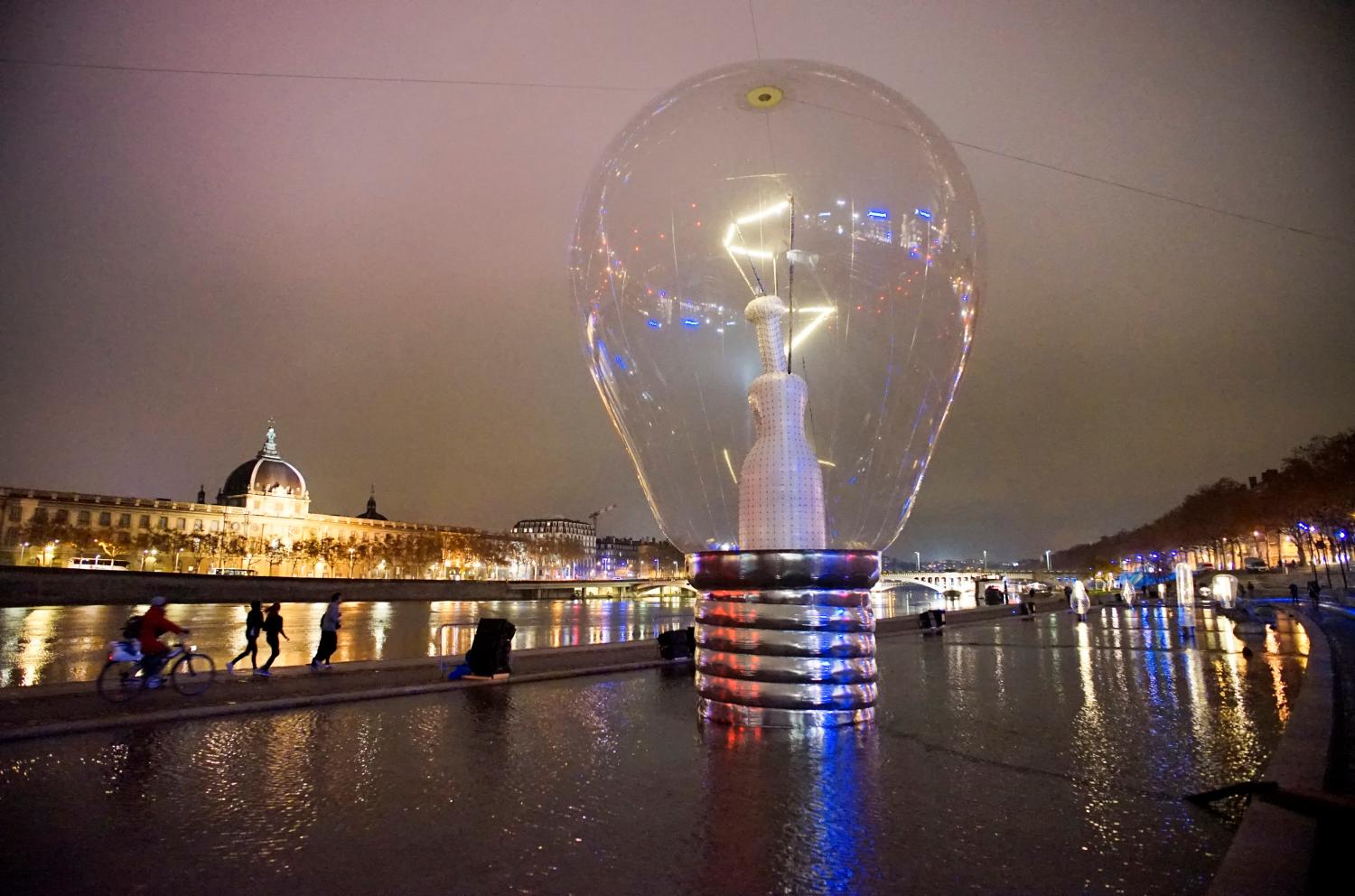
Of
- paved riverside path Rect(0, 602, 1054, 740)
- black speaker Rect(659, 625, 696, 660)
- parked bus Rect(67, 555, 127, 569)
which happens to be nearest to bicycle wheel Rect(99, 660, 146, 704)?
paved riverside path Rect(0, 602, 1054, 740)

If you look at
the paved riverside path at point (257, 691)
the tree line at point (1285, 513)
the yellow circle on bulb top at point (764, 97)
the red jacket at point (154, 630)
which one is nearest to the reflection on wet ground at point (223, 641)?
the paved riverside path at point (257, 691)

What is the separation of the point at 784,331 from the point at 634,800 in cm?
519

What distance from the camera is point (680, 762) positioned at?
6.89 metres

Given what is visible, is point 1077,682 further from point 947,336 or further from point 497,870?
point 497,870

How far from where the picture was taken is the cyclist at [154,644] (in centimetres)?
1183

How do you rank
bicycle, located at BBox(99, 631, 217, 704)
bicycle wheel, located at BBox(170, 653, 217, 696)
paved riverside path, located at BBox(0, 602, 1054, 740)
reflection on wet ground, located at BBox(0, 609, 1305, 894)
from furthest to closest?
bicycle wheel, located at BBox(170, 653, 217, 696)
bicycle, located at BBox(99, 631, 217, 704)
paved riverside path, located at BBox(0, 602, 1054, 740)
reflection on wet ground, located at BBox(0, 609, 1305, 894)

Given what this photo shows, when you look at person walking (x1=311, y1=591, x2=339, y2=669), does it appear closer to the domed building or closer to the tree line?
the tree line

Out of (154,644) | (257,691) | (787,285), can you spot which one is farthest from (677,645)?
(787,285)

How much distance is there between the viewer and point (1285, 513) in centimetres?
7412

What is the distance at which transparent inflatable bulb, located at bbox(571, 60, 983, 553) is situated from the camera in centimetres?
803

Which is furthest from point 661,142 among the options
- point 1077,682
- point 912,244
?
point 1077,682

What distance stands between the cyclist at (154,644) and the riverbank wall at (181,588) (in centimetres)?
5814

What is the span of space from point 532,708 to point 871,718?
4498 millimetres

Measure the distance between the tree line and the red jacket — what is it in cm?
7455
